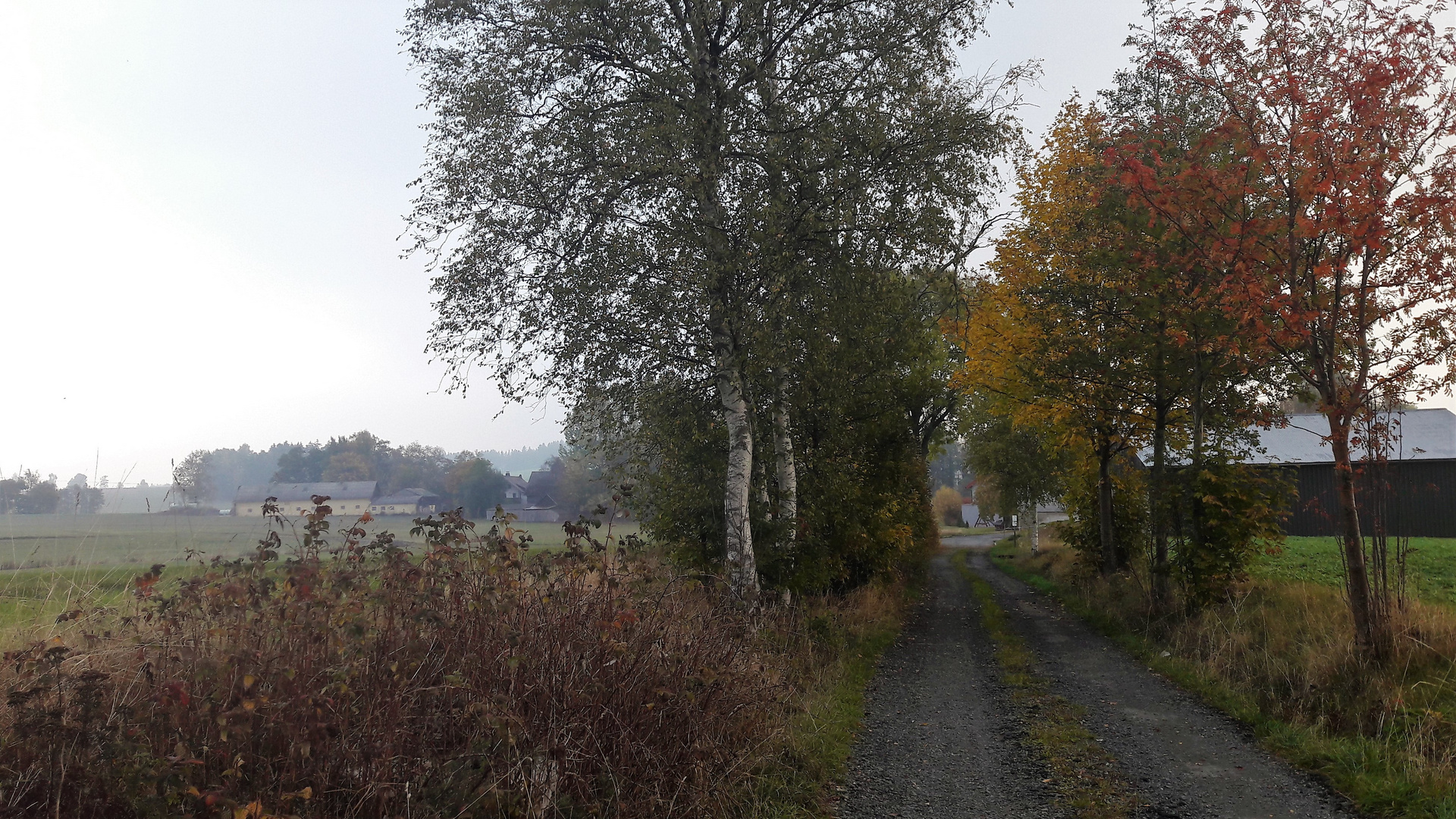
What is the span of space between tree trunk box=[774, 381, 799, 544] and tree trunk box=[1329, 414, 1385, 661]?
7.00 metres

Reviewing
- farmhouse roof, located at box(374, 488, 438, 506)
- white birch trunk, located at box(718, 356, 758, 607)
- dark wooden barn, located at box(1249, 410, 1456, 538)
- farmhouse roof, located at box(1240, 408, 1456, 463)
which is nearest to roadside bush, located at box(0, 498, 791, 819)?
white birch trunk, located at box(718, 356, 758, 607)

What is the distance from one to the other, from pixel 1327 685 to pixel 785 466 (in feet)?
25.2

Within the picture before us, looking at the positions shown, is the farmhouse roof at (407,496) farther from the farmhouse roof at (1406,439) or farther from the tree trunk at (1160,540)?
the farmhouse roof at (1406,439)

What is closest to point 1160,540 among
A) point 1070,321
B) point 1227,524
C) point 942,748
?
point 1227,524

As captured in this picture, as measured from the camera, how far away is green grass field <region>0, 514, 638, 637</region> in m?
5.33

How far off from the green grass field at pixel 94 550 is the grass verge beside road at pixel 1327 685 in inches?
263

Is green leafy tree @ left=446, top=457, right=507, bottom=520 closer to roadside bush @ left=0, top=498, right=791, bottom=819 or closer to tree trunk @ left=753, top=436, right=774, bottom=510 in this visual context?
tree trunk @ left=753, top=436, right=774, bottom=510

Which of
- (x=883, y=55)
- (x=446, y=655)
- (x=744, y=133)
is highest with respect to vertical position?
(x=883, y=55)

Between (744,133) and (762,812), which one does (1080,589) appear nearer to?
(744,133)

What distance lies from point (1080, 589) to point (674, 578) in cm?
1571

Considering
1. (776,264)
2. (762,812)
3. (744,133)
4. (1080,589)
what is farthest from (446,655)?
(1080,589)

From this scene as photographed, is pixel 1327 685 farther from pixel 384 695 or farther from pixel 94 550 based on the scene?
pixel 94 550

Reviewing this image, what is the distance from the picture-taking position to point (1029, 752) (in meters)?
7.76

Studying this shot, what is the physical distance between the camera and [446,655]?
504 cm
